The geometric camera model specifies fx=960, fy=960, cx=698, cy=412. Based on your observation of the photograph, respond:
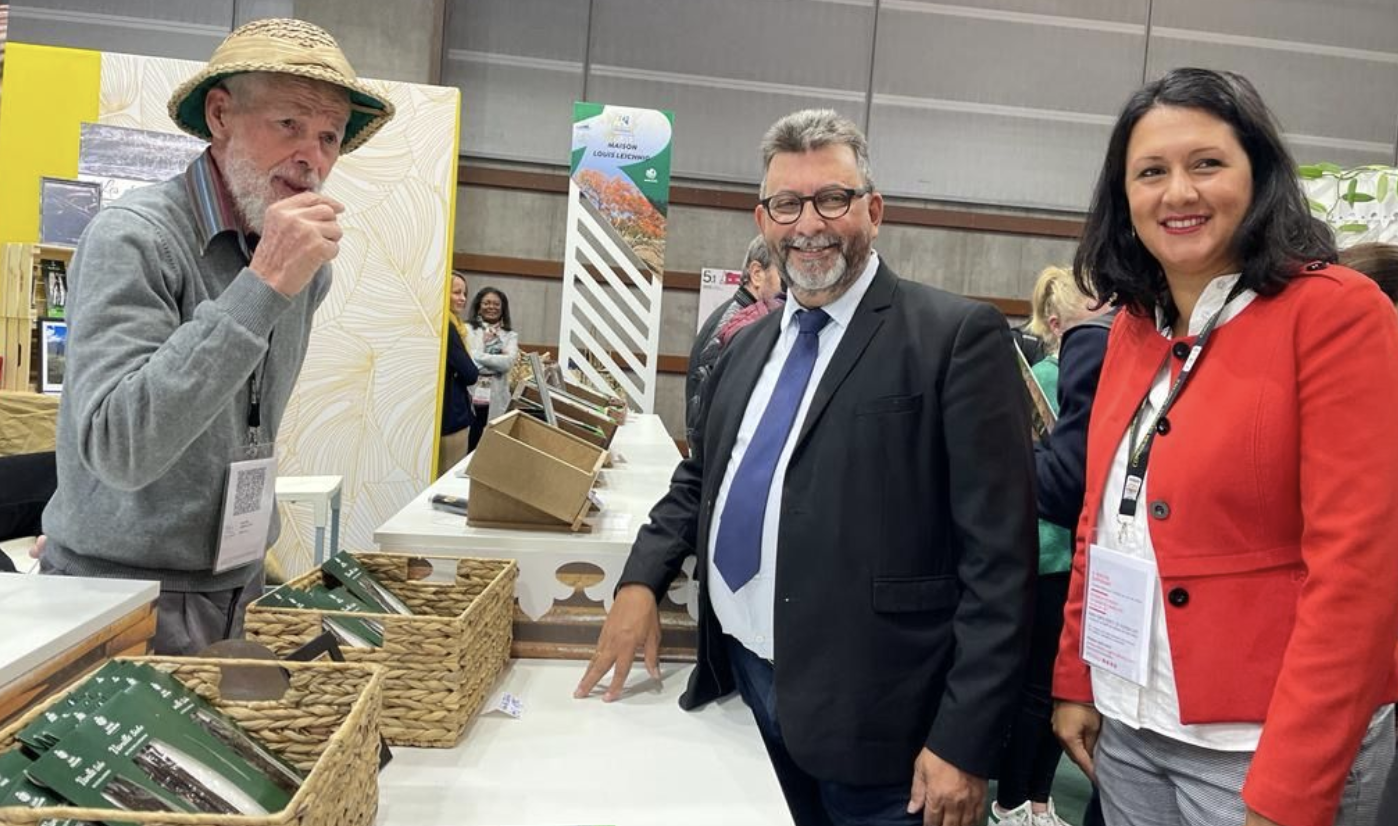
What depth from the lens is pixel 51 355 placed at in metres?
4.99

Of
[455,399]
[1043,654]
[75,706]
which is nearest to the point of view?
[75,706]

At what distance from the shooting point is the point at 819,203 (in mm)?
1634

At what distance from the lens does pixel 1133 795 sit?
1399mm

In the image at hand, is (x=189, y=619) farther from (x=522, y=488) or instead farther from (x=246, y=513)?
(x=522, y=488)

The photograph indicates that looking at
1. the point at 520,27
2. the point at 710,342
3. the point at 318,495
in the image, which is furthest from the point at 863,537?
the point at 520,27

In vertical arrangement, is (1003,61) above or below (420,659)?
above

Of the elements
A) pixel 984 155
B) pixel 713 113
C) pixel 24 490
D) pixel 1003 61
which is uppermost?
pixel 1003 61

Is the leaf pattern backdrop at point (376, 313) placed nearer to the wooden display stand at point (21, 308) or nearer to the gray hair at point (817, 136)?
the wooden display stand at point (21, 308)

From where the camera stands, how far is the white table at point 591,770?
122 centimetres

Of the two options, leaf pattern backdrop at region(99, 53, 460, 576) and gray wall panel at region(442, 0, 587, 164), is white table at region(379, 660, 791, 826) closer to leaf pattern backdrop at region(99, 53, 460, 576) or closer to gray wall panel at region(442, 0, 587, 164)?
leaf pattern backdrop at region(99, 53, 460, 576)

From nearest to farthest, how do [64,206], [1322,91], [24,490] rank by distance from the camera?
[24,490], [64,206], [1322,91]

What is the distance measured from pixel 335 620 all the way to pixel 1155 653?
3.84ft

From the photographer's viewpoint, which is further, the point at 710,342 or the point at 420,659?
the point at 710,342

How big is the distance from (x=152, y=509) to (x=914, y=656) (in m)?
1.20
